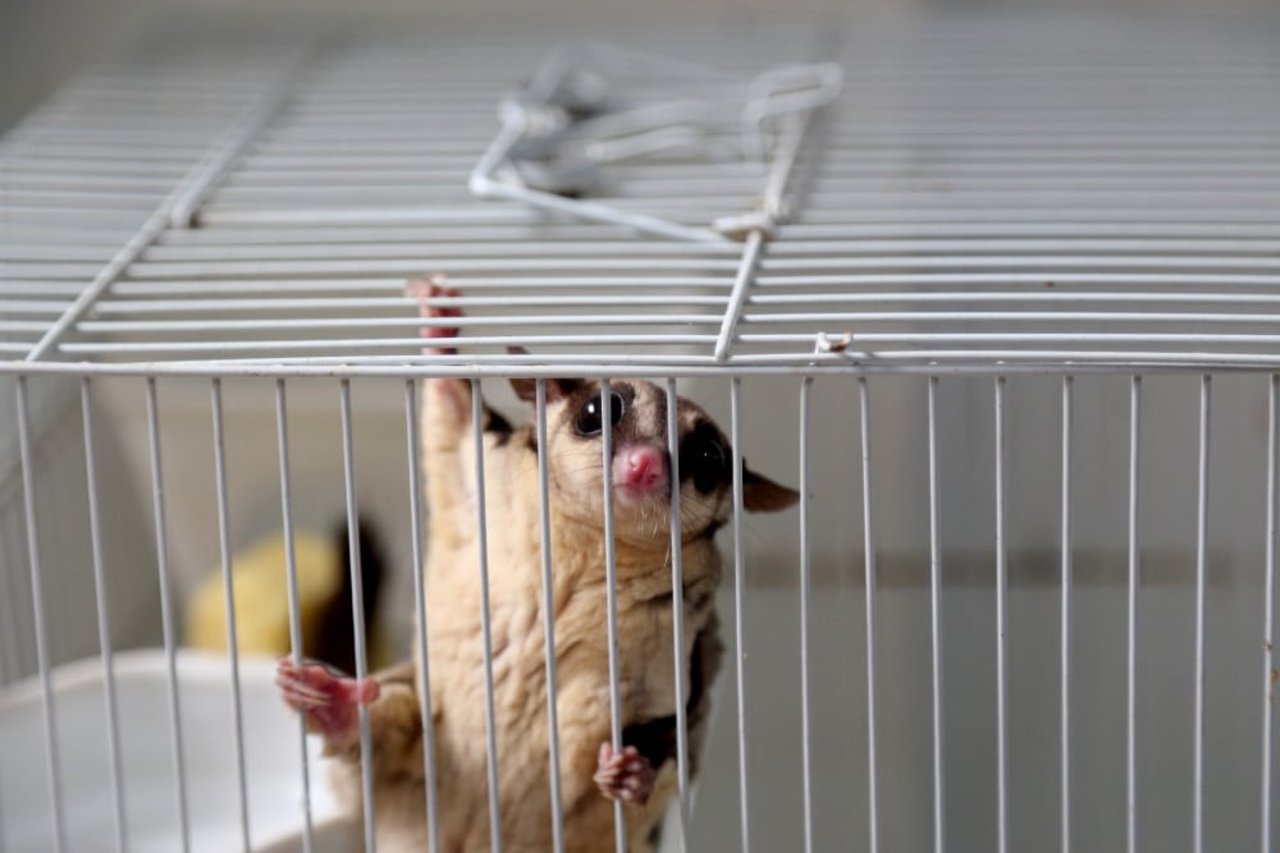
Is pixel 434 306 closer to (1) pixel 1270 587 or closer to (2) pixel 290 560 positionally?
(2) pixel 290 560

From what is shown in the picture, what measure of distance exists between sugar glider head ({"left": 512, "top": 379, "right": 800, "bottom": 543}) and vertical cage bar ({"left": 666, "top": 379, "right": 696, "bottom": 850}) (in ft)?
0.05

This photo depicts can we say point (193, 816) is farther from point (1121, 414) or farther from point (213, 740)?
point (1121, 414)

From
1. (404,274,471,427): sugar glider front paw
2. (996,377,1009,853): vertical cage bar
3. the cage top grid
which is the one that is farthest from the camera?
(404,274,471,427): sugar glider front paw

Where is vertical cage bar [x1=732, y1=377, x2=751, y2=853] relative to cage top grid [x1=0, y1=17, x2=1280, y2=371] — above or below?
below

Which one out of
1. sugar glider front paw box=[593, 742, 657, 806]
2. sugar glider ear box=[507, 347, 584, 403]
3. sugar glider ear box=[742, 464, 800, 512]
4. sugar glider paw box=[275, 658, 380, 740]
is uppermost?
sugar glider ear box=[507, 347, 584, 403]

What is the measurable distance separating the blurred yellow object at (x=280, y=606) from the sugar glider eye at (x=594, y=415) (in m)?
0.86

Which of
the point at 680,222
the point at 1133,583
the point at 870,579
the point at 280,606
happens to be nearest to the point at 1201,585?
the point at 1133,583

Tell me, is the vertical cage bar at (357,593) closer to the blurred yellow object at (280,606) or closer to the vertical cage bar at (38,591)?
the vertical cage bar at (38,591)

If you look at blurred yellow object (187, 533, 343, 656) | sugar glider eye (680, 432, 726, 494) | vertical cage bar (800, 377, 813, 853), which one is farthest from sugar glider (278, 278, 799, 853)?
blurred yellow object (187, 533, 343, 656)

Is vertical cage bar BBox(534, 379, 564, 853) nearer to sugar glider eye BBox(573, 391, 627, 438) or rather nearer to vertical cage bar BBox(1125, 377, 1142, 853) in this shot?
sugar glider eye BBox(573, 391, 627, 438)

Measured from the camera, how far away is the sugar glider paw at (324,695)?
1396 mm

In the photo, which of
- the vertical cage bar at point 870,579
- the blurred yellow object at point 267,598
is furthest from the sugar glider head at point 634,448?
the blurred yellow object at point 267,598

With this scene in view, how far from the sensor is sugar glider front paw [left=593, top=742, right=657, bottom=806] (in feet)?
4.47

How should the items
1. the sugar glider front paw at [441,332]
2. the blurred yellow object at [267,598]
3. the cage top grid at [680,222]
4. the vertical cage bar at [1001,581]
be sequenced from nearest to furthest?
the vertical cage bar at [1001,581], the cage top grid at [680,222], the sugar glider front paw at [441,332], the blurred yellow object at [267,598]
